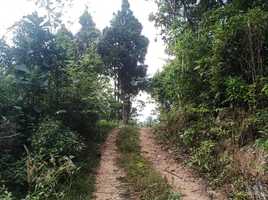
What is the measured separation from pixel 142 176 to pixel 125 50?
39.2ft

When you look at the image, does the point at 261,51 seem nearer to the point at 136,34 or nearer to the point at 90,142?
the point at 90,142

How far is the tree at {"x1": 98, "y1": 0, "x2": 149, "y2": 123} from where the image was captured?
14297mm

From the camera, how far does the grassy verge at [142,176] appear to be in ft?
10.3

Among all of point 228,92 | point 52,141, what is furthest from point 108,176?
point 228,92

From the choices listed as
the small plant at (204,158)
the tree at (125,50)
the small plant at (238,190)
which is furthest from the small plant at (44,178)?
the tree at (125,50)

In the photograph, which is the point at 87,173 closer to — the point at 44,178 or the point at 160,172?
the point at 160,172

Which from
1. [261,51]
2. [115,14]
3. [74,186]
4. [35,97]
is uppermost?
[115,14]

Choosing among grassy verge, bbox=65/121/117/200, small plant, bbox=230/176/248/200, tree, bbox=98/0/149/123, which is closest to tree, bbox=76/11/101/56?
tree, bbox=98/0/149/123

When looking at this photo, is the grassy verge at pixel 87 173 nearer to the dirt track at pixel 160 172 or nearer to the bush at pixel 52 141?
the dirt track at pixel 160 172

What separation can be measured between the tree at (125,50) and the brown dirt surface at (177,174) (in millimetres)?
8908

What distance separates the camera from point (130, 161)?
496 cm

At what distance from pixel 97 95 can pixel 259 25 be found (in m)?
4.91

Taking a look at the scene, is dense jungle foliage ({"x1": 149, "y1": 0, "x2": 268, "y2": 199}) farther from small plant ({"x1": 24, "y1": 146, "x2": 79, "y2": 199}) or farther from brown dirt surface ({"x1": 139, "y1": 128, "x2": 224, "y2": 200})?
small plant ({"x1": 24, "y1": 146, "x2": 79, "y2": 199})

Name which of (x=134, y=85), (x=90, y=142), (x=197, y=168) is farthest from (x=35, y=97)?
(x=134, y=85)
